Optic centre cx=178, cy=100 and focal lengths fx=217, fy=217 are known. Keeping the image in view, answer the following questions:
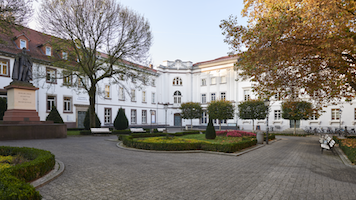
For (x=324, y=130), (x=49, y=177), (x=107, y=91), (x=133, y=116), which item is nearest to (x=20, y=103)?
(x=49, y=177)

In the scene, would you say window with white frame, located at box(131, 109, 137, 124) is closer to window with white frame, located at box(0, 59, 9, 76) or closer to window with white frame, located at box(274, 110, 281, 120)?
window with white frame, located at box(0, 59, 9, 76)

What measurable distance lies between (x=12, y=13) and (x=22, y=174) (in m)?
15.5

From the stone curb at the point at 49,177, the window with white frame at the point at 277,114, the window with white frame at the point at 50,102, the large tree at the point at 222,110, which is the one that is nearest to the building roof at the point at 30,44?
the window with white frame at the point at 50,102

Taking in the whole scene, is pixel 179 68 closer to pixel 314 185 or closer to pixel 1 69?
pixel 1 69

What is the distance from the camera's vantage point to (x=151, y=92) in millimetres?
46156

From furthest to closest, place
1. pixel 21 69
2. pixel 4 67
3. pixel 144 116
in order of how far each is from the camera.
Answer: pixel 144 116, pixel 4 67, pixel 21 69

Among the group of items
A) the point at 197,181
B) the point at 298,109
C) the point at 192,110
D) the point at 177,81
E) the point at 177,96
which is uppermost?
the point at 177,81

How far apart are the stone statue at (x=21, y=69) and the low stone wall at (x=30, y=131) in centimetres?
395

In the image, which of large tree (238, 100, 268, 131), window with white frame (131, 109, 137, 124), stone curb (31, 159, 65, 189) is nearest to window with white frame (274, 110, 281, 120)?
large tree (238, 100, 268, 131)

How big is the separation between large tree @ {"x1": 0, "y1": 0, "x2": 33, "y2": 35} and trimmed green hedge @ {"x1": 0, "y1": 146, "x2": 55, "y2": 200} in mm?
11164

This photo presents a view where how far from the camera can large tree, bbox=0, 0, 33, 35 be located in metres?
15.4

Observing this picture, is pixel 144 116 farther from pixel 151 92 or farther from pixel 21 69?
pixel 21 69

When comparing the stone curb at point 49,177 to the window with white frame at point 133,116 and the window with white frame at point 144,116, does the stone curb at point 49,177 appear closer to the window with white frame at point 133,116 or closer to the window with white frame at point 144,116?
the window with white frame at point 133,116

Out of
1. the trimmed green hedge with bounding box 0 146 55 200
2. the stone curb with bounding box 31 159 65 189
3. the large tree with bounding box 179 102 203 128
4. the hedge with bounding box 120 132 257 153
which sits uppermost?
the large tree with bounding box 179 102 203 128
